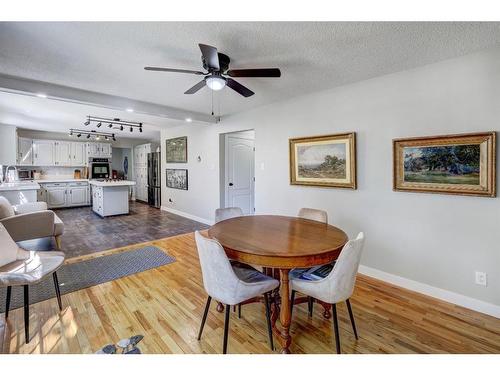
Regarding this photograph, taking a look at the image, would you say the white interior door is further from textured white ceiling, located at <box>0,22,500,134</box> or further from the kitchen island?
the kitchen island

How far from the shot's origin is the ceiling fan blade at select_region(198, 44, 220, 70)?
5.57ft

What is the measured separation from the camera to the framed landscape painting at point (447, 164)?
6.95 feet

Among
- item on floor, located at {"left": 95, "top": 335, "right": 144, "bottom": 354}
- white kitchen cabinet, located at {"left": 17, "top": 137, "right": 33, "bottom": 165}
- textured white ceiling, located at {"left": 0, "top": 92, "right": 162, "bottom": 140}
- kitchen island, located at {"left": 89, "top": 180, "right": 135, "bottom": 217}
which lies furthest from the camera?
white kitchen cabinet, located at {"left": 17, "top": 137, "right": 33, "bottom": 165}

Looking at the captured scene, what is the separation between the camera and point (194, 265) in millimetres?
3232

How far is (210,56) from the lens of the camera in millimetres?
1832

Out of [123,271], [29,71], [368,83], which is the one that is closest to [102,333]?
[123,271]

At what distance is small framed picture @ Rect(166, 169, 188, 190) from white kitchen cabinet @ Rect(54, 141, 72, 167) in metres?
3.51

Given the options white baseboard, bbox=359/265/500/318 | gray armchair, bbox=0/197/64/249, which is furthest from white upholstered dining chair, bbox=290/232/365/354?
gray armchair, bbox=0/197/64/249

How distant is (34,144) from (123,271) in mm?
6492

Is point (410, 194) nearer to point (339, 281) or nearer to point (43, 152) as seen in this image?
point (339, 281)

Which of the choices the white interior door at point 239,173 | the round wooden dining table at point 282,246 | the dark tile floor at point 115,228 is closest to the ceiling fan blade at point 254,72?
the round wooden dining table at point 282,246

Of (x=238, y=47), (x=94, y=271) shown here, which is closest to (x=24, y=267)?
(x=94, y=271)

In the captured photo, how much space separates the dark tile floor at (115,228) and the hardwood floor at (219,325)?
5.39 ft

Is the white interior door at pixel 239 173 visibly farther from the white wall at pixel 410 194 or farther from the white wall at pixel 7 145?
the white wall at pixel 7 145
